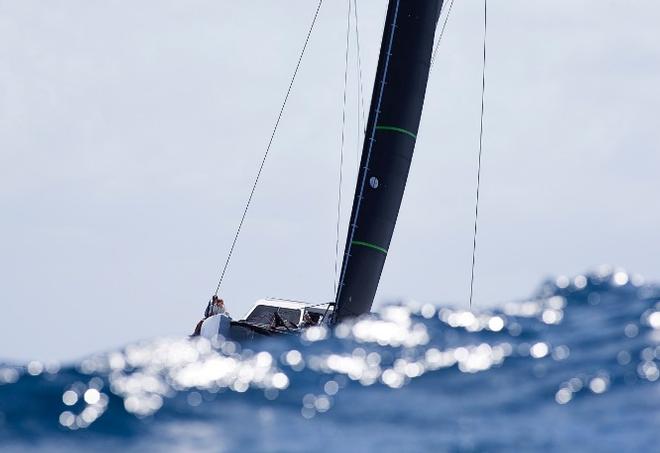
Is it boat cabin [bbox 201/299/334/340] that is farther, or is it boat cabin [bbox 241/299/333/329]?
boat cabin [bbox 241/299/333/329]

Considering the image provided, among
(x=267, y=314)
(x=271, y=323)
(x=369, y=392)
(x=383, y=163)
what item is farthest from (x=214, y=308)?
(x=369, y=392)

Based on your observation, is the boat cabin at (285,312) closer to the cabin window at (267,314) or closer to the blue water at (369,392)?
the cabin window at (267,314)

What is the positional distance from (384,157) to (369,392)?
13215mm

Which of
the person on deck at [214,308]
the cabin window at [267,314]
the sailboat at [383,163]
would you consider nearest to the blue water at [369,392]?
the sailboat at [383,163]

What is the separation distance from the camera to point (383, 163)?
2402cm

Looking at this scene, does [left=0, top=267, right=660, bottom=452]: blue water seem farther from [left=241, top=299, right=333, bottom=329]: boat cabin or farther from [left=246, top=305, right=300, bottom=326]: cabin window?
[left=246, top=305, right=300, bottom=326]: cabin window

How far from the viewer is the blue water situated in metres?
10.0

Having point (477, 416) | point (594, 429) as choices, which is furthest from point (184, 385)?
point (594, 429)

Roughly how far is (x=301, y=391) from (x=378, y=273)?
42.9 feet

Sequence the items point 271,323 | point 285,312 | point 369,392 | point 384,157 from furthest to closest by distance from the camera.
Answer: point 285,312, point 271,323, point 384,157, point 369,392

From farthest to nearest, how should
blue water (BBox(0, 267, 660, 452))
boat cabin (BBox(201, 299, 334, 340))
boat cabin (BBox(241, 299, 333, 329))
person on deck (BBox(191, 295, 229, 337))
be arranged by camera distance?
boat cabin (BBox(241, 299, 333, 329)) < person on deck (BBox(191, 295, 229, 337)) < boat cabin (BBox(201, 299, 334, 340)) < blue water (BBox(0, 267, 660, 452))

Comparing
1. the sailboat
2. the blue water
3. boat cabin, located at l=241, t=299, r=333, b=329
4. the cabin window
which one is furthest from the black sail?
the blue water

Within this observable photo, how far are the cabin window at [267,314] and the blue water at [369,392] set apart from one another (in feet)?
51.5

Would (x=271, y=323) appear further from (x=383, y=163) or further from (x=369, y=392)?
(x=369, y=392)
